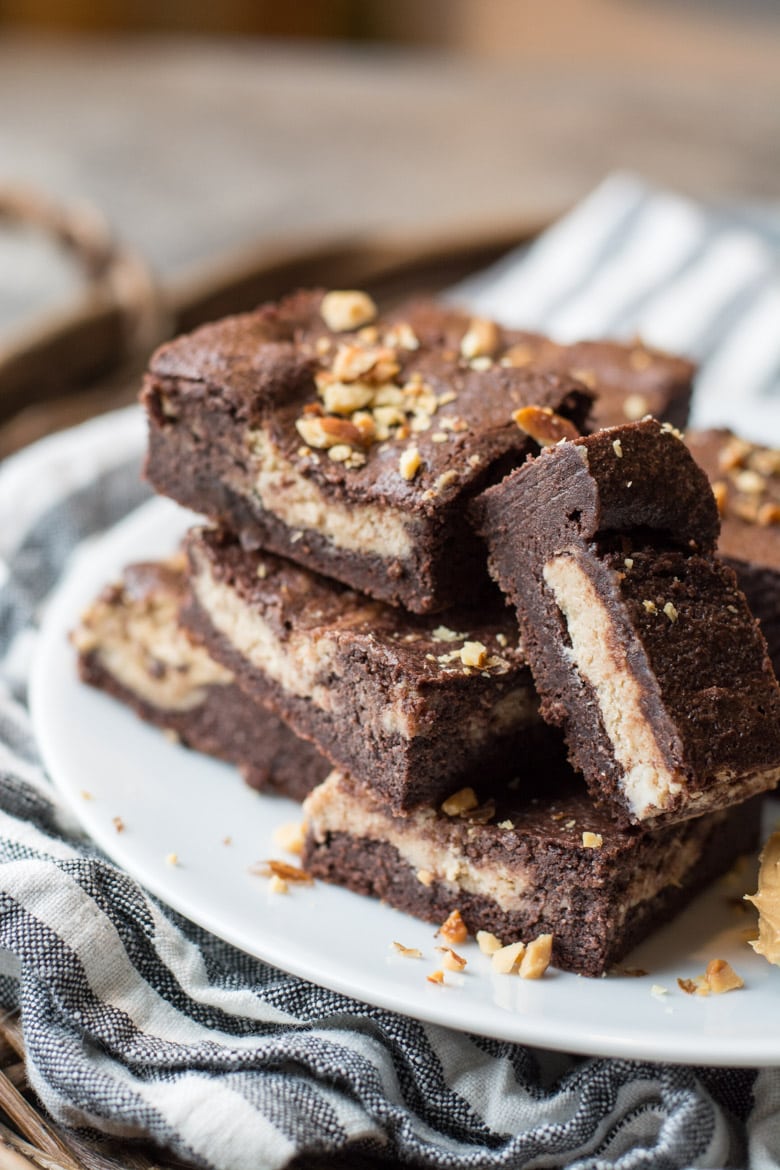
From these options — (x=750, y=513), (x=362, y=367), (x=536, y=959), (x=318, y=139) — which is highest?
(x=362, y=367)

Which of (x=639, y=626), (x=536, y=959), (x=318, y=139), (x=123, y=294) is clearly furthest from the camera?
(x=318, y=139)

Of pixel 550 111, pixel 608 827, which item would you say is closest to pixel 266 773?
pixel 608 827

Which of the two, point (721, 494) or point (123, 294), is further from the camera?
point (123, 294)

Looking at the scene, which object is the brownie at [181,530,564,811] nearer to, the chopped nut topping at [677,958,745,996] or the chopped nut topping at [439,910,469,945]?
the chopped nut topping at [439,910,469,945]

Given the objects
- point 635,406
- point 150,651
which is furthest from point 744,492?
point 150,651

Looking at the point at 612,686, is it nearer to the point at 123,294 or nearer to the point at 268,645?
the point at 268,645

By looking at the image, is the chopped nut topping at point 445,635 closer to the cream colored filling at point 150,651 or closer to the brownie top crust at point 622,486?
the brownie top crust at point 622,486
